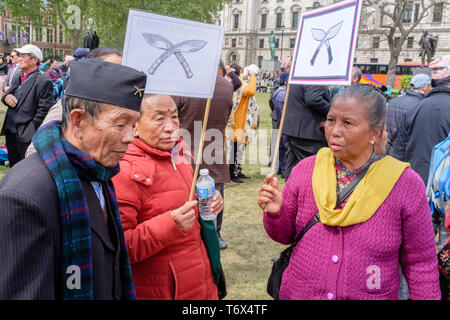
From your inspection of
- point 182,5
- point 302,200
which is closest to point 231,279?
point 302,200

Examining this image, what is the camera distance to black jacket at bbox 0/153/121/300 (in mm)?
1117

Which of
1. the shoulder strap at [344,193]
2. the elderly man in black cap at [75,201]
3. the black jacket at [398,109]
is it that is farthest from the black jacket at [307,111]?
the elderly man in black cap at [75,201]

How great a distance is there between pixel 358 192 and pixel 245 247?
2953mm

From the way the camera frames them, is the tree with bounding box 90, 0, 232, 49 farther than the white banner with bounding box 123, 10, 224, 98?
Yes

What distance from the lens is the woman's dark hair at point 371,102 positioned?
80.7 inches

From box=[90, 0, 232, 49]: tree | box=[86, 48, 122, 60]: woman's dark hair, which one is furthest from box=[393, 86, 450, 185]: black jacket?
box=[90, 0, 232, 49]: tree

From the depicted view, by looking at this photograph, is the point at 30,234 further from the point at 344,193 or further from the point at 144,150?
the point at 344,193

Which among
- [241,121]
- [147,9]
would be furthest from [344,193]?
[147,9]

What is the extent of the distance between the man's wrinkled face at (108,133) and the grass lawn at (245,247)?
251 centimetres

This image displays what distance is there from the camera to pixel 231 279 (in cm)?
400

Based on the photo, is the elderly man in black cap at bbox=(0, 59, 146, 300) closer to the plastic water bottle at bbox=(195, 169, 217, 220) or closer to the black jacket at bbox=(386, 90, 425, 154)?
the plastic water bottle at bbox=(195, 169, 217, 220)

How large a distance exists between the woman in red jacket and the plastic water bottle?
39 mm

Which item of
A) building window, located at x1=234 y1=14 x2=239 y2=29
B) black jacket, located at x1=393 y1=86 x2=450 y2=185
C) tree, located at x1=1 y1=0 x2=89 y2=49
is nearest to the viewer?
black jacket, located at x1=393 y1=86 x2=450 y2=185
